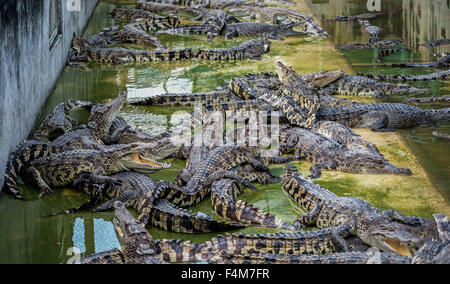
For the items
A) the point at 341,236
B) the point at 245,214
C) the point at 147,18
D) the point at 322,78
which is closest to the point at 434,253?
the point at 341,236

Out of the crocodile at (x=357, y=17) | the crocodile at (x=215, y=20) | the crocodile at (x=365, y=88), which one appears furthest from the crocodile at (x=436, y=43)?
the crocodile at (x=215, y=20)

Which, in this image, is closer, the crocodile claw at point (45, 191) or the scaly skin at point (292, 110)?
the crocodile claw at point (45, 191)

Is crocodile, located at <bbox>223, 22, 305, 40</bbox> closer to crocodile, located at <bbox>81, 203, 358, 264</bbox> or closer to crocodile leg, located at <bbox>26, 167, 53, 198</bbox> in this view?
crocodile leg, located at <bbox>26, 167, 53, 198</bbox>

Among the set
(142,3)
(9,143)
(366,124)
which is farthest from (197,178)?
(142,3)

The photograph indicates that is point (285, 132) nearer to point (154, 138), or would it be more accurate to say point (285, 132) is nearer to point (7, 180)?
point (154, 138)

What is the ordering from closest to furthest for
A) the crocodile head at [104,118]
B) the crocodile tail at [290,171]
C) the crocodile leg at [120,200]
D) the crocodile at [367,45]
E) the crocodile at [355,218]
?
the crocodile at [355,218], the crocodile leg at [120,200], the crocodile tail at [290,171], the crocodile head at [104,118], the crocodile at [367,45]

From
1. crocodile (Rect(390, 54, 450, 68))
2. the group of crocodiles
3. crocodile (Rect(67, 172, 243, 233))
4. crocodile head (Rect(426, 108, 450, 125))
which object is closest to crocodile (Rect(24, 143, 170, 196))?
crocodile (Rect(67, 172, 243, 233))

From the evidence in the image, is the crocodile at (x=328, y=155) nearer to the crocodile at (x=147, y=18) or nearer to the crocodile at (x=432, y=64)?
the crocodile at (x=432, y=64)
